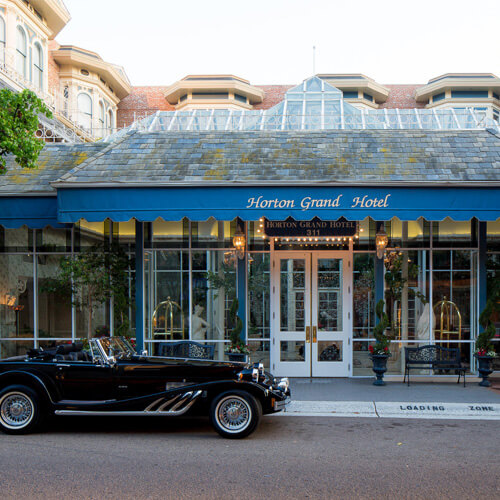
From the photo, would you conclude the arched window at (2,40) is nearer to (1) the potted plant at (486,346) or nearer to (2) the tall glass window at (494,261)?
(2) the tall glass window at (494,261)

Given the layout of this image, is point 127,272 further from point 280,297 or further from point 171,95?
point 171,95

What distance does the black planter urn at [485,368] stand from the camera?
11188 millimetres

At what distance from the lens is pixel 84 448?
7109 millimetres

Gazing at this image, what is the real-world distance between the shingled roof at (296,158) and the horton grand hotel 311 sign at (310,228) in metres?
1.34

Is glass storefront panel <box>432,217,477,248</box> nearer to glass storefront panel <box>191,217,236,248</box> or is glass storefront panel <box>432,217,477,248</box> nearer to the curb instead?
the curb

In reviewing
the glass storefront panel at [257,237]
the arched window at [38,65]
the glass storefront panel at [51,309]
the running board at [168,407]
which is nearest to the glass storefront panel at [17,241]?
the glass storefront panel at [51,309]

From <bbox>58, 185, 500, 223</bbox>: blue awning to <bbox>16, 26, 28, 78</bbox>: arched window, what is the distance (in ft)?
59.3

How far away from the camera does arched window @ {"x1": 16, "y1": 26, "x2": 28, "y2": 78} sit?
84.6 feet

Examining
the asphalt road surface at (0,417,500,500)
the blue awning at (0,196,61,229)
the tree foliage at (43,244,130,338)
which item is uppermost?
the blue awning at (0,196,61,229)

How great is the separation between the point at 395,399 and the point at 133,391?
4.83 meters

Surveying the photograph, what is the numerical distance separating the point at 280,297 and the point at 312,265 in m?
1.03

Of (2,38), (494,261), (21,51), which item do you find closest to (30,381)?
(494,261)

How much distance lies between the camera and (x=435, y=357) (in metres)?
11.5

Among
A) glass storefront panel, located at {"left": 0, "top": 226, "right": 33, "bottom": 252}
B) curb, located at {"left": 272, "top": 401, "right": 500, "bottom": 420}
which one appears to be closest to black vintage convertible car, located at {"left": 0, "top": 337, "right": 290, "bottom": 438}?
curb, located at {"left": 272, "top": 401, "right": 500, "bottom": 420}
